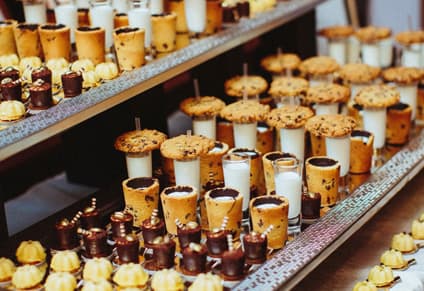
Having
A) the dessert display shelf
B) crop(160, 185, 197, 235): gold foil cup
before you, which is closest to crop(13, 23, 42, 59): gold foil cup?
the dessert display shelf

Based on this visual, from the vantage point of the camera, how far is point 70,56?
3666 mm

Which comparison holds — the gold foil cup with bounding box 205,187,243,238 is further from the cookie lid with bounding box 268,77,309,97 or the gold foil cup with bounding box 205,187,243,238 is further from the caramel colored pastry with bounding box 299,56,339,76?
the caramel colored pastry with bounding box 299,56,339,76

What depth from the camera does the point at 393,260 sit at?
3.41 meters

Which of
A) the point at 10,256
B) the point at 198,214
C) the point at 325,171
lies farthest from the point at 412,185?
the point at 10,256

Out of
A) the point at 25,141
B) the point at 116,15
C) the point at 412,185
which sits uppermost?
the point at 116,15

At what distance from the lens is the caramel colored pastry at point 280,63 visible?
473 cm

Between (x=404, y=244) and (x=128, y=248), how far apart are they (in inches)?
47.1

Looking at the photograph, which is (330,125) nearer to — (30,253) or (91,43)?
(91,43)

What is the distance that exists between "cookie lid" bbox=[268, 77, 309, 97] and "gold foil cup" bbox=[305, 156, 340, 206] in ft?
2.49

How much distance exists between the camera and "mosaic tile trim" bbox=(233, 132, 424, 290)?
292 cm

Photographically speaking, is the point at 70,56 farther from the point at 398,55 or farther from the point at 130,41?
the point at 398,55

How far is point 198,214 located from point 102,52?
2.57 feet

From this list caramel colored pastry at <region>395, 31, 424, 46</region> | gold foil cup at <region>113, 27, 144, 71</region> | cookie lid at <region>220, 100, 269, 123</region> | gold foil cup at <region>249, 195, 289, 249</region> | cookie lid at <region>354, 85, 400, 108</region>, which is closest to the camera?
gold foil cup at <region>249, 195, 289, 249</region>

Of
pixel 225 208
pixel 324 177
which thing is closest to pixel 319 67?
pixel 324 177
